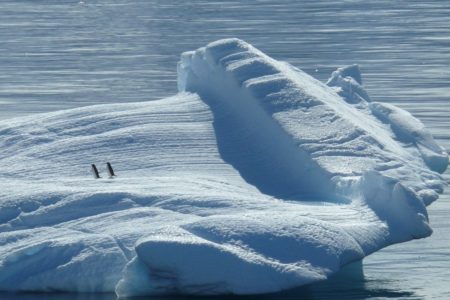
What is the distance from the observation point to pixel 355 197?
37.5 ft

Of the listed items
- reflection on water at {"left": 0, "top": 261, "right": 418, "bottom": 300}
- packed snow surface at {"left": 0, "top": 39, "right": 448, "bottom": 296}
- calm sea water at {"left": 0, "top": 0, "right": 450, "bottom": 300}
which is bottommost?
calm sea water at {"left": 0, "top": 0, "right": 450, "bottom": 300}

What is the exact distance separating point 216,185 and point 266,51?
14.9 meters

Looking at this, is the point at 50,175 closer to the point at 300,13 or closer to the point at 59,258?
the point at 59,258

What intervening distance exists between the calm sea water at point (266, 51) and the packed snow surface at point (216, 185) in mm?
269

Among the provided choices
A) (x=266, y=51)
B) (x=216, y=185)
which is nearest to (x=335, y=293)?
(x=216, y=185)

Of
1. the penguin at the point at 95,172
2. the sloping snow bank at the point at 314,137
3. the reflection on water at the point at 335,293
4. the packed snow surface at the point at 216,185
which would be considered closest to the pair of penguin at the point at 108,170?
the penguin at the point at 95,172

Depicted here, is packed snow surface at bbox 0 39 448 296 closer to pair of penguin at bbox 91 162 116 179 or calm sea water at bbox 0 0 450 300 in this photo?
pair of penguin at bbox 91 162 116 179

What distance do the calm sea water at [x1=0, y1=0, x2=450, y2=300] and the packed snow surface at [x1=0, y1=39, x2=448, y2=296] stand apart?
0.88ft

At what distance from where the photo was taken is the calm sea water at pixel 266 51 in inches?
436

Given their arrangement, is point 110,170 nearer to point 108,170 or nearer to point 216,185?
point 108,170

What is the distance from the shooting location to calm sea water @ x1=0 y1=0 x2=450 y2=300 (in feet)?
36.3

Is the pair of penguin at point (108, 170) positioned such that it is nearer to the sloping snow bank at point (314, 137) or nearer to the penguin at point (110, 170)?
the penguin at point (110, 170)

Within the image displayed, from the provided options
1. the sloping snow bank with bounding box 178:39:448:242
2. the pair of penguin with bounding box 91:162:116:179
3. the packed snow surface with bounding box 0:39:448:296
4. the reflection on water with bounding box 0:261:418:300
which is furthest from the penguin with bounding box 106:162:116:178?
the reflection on water with bounding box 0:261:418:300

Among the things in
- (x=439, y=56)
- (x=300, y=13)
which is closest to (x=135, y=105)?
(x=439, y=56)
